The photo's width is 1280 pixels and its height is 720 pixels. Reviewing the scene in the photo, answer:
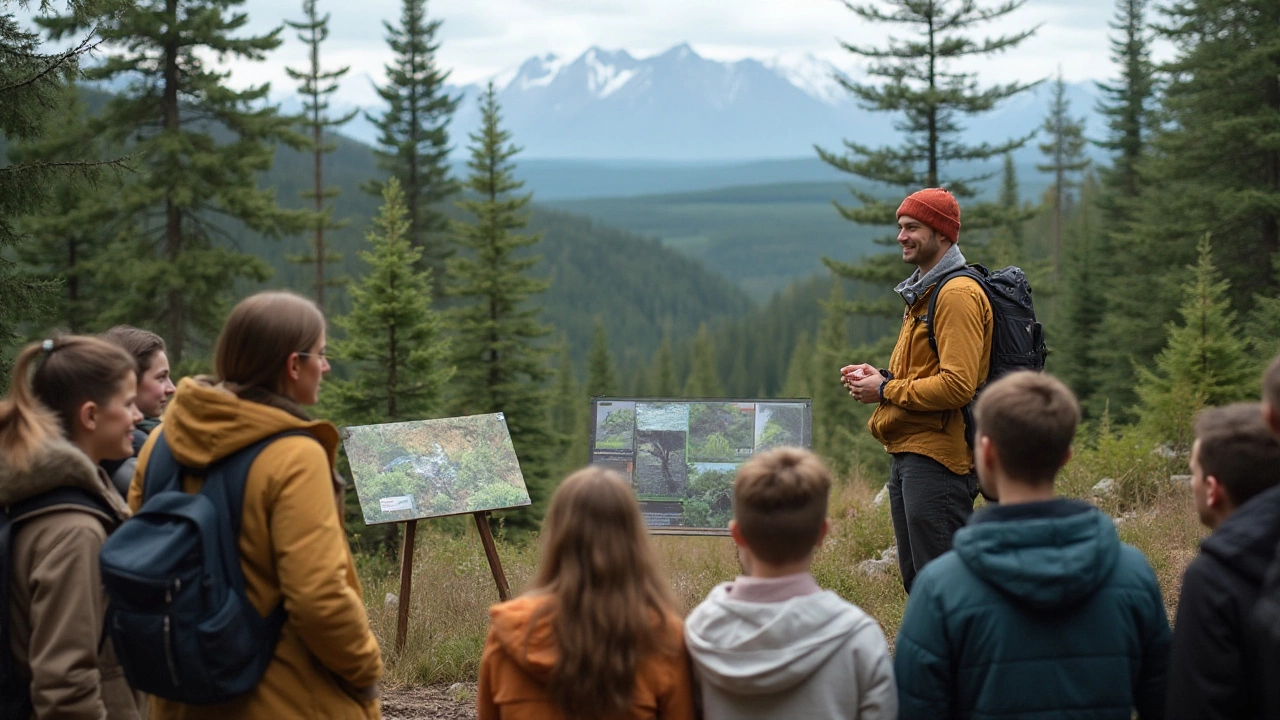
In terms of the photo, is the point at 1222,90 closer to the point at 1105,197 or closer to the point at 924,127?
the point at 924,127

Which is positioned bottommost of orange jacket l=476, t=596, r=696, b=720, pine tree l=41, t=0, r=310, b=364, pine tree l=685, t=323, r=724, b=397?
pine tree l=685, t=323, r=724, b=397

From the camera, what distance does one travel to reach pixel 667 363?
80375 mm

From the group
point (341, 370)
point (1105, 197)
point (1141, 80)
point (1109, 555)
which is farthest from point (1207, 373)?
point (341, 370)

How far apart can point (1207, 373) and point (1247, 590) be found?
49.0 ft

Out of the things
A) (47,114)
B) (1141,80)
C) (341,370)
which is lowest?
(341,370)

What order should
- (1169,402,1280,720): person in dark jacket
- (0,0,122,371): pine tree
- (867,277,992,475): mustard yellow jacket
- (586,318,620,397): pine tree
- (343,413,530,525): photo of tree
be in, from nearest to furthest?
(1169,402,1280,720): person in dark jacket
(867,277,992,475): mustard yellow jacket
(343,413,530,525): photo of tree
(0,0,122,371): pine tree
(586,318,620,397): pine tree

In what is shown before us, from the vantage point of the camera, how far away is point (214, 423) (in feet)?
8.34

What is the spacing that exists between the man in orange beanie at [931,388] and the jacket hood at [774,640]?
182 cm

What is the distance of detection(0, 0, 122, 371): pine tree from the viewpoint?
7199 mm

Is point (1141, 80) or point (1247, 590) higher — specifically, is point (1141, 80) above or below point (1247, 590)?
above

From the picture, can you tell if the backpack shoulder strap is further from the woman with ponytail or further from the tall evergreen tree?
the tall evergreen tree

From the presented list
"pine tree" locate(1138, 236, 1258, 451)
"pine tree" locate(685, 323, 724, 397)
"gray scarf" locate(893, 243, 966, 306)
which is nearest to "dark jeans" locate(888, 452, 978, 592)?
"gray scarf" locate(893, 243, 966, 306)

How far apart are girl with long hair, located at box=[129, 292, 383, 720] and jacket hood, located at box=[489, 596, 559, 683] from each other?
14.5 inches

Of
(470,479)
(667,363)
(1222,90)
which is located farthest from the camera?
(667,363)
